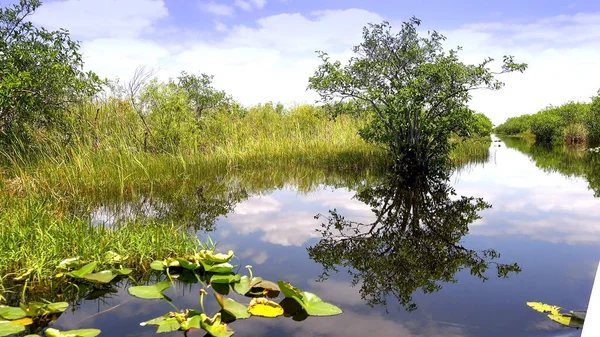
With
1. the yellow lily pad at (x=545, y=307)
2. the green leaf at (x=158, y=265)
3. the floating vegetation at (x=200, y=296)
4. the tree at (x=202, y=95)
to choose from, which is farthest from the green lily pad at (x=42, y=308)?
the tree at (x=202, y=95)

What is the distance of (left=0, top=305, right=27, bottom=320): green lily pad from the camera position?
2727 mm

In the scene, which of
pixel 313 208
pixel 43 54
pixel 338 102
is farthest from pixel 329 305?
pixel 338 102

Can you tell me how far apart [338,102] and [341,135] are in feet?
13.0

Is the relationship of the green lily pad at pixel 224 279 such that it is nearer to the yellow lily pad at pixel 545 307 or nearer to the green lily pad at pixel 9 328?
the green lily pad at pixel 9 328

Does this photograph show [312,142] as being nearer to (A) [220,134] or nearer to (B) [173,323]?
(A) [220,134]

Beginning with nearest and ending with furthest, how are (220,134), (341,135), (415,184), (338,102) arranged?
(415,184) < (338,102) < (220,134) < (341,135)

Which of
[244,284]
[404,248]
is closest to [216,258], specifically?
[244,284]

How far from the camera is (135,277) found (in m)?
3.59

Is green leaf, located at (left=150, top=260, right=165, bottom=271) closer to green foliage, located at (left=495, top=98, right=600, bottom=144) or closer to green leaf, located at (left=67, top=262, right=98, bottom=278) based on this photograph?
green leaf, located at (left=67, top=262, right=98, bottom=278)

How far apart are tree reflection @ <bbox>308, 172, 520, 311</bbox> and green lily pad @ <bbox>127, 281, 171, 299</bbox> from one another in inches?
55.5

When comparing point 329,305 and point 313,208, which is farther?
point 313,208

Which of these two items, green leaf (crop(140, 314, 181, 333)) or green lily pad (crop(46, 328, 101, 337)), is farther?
green leaf (crop(140, 314, 181, 333))

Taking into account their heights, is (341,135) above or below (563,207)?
above

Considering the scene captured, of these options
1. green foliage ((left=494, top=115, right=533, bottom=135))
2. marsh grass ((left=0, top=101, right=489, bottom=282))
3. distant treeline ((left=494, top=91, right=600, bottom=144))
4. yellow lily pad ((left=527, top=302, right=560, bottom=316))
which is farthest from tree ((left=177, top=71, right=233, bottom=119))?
green foliage ((left=494, top=115, right=533, bottom=135))
